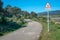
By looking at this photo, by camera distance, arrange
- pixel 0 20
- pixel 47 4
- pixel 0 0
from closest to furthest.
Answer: pixel 47 4
pixel 0 20
pixel 0 0

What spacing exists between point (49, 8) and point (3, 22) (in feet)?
46.7

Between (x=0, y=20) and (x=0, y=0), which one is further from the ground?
(x=0, y=0)

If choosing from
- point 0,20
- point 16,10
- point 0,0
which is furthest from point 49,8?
point 16,10

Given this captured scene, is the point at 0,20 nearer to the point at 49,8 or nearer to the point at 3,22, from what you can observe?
the point at 3,22

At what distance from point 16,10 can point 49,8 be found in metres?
108

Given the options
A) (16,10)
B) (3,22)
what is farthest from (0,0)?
(16,10)

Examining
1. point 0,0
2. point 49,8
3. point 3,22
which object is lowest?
point 3,22

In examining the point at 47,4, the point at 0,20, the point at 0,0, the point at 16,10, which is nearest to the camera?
the point at 47,4

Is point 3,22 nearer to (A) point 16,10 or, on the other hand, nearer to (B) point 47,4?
(B) point 47,4

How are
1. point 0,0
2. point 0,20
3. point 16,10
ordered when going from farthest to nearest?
point 16,10
point 0,0
point 0,20

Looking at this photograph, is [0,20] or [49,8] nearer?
[49,8]

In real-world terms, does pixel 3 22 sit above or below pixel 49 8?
below

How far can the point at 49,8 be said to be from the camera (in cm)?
2016

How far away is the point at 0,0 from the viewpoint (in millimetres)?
59312
